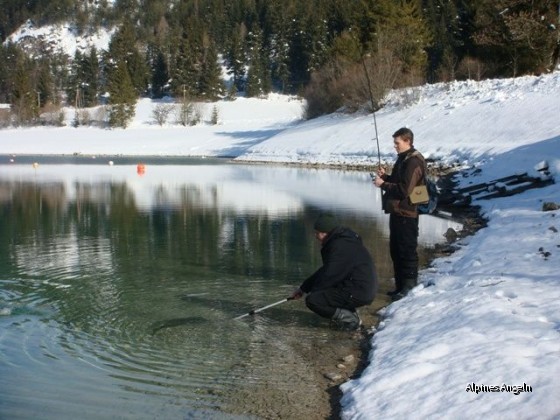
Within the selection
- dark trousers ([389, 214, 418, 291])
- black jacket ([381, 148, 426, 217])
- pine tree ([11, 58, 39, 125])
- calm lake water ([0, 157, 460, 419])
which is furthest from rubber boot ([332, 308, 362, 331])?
pine tree ([11, 58, 39, 125])

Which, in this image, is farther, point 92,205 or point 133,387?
point 92,205

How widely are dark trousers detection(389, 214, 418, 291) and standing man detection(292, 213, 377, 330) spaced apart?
123 centimetres

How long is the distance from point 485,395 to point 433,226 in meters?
10.1

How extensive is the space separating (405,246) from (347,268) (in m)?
1.49

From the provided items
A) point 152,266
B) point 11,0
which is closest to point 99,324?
point 152,266

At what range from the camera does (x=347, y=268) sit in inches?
257

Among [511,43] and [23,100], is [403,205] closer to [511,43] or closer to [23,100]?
[511,43]

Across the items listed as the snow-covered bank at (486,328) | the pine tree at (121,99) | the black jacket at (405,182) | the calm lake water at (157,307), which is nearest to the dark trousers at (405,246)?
the black jacket at (405,182)

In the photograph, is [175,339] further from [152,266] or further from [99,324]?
[152,266]

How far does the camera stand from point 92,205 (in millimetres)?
18594

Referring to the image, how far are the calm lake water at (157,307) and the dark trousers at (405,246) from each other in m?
0.77

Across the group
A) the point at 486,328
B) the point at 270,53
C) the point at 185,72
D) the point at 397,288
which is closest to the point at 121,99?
the point at 185,72

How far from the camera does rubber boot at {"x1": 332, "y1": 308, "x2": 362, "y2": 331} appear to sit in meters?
6.69

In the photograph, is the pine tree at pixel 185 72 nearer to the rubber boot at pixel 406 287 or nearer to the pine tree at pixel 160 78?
the pine tree at pixel 160 78
